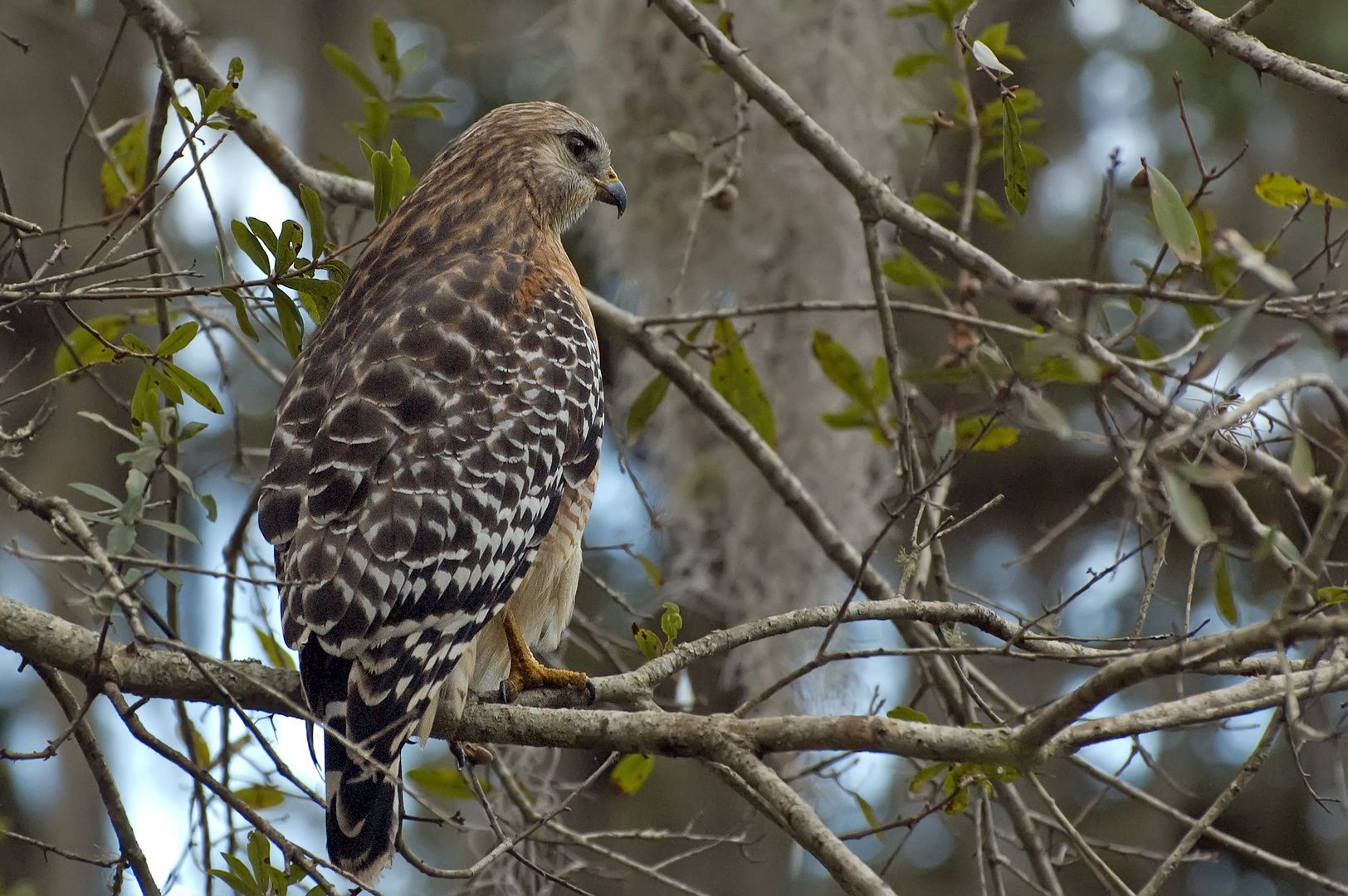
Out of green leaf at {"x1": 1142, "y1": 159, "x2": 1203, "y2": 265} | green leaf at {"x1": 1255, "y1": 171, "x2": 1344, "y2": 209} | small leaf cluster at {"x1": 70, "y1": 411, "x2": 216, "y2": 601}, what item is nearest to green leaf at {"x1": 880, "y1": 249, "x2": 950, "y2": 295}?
green leaf at {"x1": 1255, "y1": 171, "x2": 1344, "y2": 209}

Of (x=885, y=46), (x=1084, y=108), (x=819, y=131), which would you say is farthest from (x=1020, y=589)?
(x=819, y=131)

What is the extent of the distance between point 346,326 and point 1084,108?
243 inches

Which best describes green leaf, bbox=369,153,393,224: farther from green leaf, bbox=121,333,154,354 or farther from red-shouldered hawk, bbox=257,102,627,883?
green leaf, bbox=121,333,154,354

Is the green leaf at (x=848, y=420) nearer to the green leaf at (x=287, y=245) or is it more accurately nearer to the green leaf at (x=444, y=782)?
the green leaf at (x=444, y=782)

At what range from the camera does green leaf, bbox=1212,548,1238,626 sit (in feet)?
6.55

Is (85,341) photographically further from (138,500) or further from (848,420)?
(848,420)

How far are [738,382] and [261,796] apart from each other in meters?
1.65

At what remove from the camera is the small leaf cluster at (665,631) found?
243cm

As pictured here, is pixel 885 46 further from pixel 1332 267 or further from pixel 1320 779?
pixel 1320 779

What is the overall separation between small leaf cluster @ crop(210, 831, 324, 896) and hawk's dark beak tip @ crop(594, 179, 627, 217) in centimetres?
209

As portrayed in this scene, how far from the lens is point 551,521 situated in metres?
2.89

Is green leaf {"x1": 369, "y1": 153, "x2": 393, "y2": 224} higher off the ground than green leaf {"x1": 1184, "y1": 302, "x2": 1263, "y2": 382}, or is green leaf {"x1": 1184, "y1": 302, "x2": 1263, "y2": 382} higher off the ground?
green leaf {"x1": 369, "y1": 153, "x2": 393, "y2": 224}

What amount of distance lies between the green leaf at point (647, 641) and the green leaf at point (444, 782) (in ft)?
2.75

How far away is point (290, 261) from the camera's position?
93.6 inches
